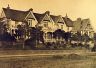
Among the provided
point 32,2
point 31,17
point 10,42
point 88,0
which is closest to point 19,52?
point 10,42

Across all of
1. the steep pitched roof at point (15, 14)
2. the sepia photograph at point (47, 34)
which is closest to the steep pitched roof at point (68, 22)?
the sepia photograph at point (47, 34)

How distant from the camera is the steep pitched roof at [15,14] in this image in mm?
2643

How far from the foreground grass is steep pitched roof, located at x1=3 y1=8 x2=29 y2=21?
1.31ft

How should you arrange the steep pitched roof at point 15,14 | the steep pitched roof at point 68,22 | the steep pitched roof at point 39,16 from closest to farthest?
the steep pitched roof at point 15,14 < the steep pitched roof at point 39,16 < the steep pitched roof at point 68,22

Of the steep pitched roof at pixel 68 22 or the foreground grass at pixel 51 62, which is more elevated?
the steep pitched roof at pixel 68 22

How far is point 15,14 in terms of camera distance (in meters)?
2.69

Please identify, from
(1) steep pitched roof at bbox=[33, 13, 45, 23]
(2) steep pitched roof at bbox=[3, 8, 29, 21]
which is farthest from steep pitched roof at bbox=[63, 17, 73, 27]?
(2) steep pitched roof at bbox=[3, 8, 29, 21]

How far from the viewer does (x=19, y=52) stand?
2699 millimetres

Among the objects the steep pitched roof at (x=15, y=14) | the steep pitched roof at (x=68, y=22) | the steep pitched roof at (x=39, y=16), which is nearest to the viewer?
the steep pitched roof at (x=15, y=14)

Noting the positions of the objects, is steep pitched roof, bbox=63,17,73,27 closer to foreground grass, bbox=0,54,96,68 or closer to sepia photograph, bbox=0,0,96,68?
sepia photograph, bbox=0,0,96,68

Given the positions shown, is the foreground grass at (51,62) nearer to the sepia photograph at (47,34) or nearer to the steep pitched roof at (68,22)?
the sepia photograph at (47,34)

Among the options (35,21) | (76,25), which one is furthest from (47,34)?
(76,25)

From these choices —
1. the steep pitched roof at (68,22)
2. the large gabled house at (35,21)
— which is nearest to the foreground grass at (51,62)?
the large gabled house at (35,21)

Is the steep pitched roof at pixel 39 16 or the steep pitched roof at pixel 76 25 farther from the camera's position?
the steep pitched roof at pixel 76 25
